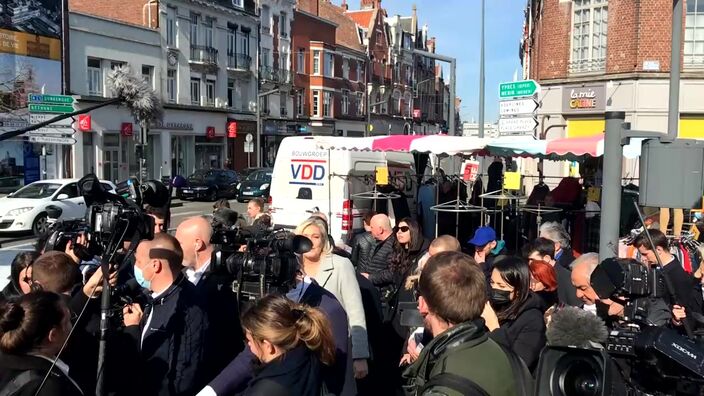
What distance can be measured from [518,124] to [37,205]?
43.5ft

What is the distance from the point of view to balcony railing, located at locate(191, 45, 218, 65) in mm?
38688

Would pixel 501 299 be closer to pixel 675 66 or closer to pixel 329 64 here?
pixel 675 66

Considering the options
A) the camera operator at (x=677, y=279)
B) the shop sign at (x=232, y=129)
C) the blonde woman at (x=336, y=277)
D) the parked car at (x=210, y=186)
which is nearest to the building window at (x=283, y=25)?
the shop sign at (x=232, y=129)

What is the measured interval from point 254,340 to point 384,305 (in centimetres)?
355

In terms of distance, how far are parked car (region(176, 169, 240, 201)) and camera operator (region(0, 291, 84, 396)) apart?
26.2m

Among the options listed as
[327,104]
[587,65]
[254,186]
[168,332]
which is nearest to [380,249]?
[168,332]

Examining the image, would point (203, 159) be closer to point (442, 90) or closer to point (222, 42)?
point (222, 42)

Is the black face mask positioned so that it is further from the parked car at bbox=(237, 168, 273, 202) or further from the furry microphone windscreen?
the furry microphone windscreen

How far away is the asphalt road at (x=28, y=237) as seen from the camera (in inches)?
273

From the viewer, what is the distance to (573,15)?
2056 centimetres

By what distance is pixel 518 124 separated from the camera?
10.1 metres

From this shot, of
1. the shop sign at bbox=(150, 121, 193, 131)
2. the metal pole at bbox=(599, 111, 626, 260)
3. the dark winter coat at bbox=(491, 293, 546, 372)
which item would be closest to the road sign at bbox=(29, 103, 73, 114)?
the metal pole at bbox=(599, 111, 626, 260)

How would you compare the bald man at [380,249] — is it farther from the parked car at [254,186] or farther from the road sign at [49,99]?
the parked car at [254,186]

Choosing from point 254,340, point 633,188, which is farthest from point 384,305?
point 633,188
